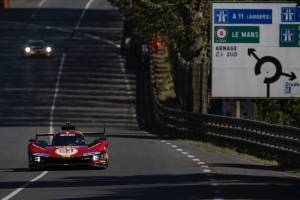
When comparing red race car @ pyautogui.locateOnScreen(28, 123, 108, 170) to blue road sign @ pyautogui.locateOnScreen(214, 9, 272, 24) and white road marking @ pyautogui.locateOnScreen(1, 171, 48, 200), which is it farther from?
blue road sign @ pyautogui.locateOnScreen(214, 9, 272, 24)

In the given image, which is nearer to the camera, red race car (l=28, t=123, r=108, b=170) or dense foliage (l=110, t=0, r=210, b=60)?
red race car (l=28, t=123, r=108, b=170)

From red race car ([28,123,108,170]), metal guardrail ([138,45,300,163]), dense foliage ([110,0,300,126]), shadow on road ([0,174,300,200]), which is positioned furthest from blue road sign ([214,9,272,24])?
shadow on road ([0,174,300,200])

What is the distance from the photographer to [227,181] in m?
24.7

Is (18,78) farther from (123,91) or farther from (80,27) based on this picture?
(80,27)

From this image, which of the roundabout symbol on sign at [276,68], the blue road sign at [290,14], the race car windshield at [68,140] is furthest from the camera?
the roundabout symbol on sign at [276,68]

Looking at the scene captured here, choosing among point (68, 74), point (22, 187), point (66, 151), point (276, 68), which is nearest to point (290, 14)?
point (276, 68)

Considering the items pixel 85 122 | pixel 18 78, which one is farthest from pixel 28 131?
pixel 18 78

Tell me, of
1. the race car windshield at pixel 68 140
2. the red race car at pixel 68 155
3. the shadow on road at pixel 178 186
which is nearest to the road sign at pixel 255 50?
the race car windshield at pixel 68 140

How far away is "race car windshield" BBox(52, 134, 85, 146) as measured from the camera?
1180 inches

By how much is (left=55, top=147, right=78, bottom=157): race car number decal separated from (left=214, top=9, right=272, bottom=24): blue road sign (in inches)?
539

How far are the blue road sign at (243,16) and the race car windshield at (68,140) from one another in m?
12.8

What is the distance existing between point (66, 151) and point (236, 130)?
35.3 ft

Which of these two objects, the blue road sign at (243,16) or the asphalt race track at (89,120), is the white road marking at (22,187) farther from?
the blue road sign at (243,16)

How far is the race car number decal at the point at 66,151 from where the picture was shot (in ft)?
96.5
